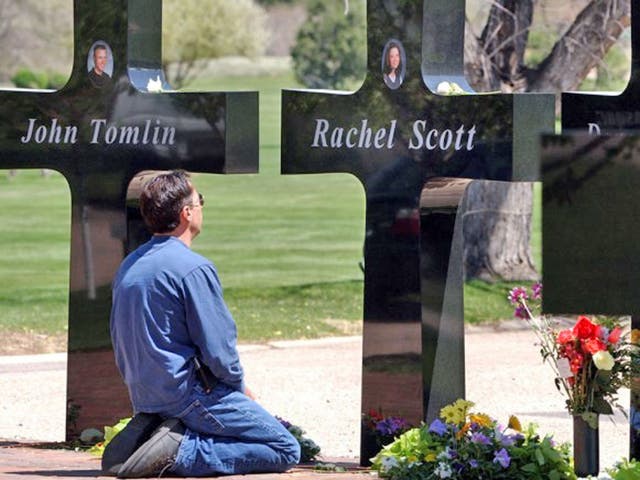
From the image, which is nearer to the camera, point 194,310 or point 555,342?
point 194,310

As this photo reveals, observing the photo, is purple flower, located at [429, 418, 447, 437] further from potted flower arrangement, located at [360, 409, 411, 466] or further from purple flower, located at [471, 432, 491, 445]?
potted flower arrangement, located at [360, 409, 411, 466]

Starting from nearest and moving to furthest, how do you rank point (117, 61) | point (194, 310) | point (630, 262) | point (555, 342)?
point (630, 262)
point (194, 310)
point (555, 342)
point (117, 61)

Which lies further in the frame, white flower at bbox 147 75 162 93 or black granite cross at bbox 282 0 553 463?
white flower at bbox 147 75 162 93

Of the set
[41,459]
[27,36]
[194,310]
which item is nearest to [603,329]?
[194,310]

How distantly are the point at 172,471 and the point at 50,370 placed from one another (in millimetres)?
5844

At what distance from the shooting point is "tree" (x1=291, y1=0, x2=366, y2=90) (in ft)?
159

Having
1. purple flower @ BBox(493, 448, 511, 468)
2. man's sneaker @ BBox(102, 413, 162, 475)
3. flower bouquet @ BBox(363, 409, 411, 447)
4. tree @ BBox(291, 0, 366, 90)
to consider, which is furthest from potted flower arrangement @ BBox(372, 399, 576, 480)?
tree @ BBox(291, 0, 366, 90)

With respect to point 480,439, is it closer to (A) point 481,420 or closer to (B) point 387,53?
(A) point 481,420

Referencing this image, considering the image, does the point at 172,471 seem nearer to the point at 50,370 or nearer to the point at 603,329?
the point at 603,329

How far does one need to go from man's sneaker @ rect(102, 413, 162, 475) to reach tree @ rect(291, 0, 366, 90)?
39970mm

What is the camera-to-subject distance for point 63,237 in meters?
25.7

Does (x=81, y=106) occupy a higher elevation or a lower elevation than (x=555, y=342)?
higher

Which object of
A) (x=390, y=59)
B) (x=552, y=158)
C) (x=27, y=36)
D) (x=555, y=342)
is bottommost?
(x=555, y=342)

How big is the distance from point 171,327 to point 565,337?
1.71m
